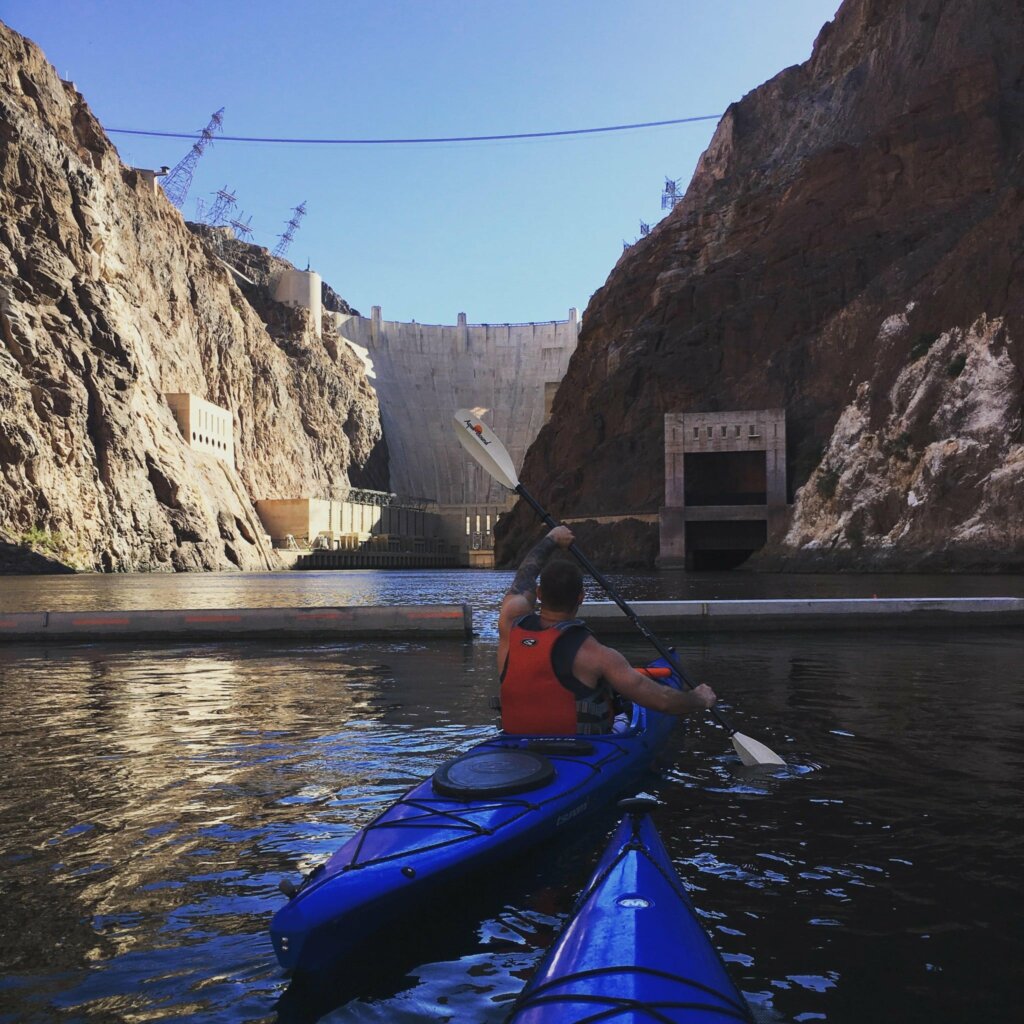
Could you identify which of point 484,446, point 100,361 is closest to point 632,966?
point 484,446

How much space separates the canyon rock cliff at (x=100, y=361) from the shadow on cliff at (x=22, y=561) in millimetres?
91

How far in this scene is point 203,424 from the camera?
82250 mm

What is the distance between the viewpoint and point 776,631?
17.8 m

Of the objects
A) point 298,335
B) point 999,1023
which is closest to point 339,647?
point 999,1023

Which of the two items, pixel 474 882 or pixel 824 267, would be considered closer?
pixel 474 882

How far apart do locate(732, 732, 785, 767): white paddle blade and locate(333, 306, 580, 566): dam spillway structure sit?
5058 inches

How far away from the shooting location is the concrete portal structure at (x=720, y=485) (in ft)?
181

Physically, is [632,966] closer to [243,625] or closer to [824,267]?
[243,625]

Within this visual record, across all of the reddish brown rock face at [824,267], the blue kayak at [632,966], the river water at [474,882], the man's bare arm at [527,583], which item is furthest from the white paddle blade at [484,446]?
the reddish brown rock face at [824,267]

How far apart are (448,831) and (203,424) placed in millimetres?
81567

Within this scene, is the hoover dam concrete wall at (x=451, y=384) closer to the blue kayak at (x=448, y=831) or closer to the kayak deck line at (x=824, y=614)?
the kayak deck line at (x=824, y=614)

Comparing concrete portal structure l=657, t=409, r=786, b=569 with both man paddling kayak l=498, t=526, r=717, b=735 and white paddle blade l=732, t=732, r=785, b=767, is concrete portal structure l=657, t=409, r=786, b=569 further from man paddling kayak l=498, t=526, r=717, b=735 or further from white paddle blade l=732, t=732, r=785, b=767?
man paddling kayak l=498, t=526, r=717, b=735

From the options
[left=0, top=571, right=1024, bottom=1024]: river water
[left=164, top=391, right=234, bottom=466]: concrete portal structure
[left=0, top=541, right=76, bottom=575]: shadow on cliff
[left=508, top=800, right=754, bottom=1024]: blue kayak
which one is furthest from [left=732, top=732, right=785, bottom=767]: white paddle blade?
[left=164, top=391, right=234, bottom=466]: concrete portal structure

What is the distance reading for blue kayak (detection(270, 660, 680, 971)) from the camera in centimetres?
406
